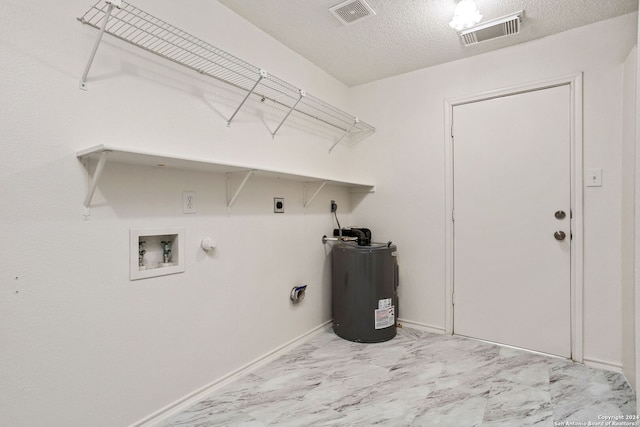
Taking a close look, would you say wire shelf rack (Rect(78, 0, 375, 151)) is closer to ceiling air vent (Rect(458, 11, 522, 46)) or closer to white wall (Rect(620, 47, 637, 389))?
ceiling air vent (Rect(458, 11, 522, 46))

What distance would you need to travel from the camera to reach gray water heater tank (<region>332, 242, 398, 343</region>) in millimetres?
2508

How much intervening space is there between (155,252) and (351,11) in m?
1.87

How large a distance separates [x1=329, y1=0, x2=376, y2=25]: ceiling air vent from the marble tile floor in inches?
92.1

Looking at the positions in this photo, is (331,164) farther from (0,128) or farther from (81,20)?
(0,128)

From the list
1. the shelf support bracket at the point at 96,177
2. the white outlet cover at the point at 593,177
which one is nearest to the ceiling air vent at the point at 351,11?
the shelf support bracket at the point at 96,177

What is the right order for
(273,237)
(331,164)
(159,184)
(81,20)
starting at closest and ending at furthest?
(81,20) < (159,184) < (273,237) < (331,164)

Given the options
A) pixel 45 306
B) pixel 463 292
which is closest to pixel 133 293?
pixel 45 306

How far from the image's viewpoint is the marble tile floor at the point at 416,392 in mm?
1613

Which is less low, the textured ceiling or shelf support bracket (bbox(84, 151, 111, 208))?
the textured ceiling

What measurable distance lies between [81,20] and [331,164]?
2006 mm

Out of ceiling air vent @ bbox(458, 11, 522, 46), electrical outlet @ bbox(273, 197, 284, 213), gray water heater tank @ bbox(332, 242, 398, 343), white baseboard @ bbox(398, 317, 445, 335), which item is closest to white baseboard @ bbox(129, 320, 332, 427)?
gray water heater tank @ bbox(332, 242, 398, 343)

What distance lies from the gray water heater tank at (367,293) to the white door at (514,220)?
24.0 inches

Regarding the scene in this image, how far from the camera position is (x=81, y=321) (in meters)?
1.33

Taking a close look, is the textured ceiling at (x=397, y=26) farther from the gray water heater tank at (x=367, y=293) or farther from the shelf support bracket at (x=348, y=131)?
the gray water heater tank at (x=367, y=293)
